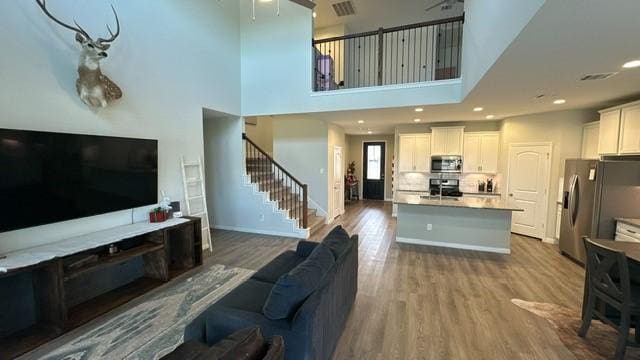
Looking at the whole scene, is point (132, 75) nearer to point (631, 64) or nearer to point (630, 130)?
point (631, 64)

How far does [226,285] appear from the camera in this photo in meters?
3.39

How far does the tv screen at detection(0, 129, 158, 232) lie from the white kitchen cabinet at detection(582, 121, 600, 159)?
23.3ft

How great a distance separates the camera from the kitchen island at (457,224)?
4559 millimetres

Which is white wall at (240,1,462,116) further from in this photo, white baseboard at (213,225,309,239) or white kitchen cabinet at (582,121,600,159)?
white kitchen cabinet at (582,121,600,159)

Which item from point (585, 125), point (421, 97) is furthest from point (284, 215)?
point (585, 125)

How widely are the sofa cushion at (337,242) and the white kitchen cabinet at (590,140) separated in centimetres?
478

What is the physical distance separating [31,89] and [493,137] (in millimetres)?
7829

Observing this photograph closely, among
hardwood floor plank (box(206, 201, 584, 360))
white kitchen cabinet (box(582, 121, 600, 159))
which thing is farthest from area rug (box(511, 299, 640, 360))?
white kitchen cabinet (box(582, 121, 600, 159))

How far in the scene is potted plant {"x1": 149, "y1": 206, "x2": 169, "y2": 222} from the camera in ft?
11.7

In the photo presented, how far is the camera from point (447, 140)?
21.7 feet

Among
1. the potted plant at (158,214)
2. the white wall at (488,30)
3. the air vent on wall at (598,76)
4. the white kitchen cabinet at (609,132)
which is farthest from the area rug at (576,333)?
the potted plant at (158,214)

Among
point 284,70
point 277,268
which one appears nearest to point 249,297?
point 277,268

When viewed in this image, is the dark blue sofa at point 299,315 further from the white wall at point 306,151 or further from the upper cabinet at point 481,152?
the upper cabinet at point 481,152

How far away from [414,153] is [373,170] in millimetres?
3552
